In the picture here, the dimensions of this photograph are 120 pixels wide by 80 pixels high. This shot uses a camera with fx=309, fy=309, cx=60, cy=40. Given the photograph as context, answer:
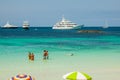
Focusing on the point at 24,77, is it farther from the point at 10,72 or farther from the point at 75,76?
the point at 10,72

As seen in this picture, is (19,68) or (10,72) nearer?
(10,72)

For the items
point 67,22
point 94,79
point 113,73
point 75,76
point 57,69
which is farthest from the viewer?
point 67,22

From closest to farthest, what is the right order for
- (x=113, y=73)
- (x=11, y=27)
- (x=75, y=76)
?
(x=75, y=76), (x=113, y=73), (x=11, y=27)

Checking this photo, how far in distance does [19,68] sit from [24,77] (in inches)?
301

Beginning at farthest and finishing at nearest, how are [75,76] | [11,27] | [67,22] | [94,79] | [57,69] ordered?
[11,27], [67,22], [57,69], [94,79], [75,76]

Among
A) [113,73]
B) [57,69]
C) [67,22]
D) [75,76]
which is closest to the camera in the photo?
[75,76]

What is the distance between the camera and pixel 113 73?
18016 millimetres

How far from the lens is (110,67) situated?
20375 mm

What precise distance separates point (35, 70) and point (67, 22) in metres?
117

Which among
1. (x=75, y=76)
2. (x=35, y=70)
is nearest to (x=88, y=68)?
(x=35, y=70)

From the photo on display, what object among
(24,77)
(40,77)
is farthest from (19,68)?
(24,77)

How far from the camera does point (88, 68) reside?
19.8m

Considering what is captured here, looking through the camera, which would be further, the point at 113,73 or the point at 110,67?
the point at 110,67

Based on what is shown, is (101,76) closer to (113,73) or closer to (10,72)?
(113,73)
